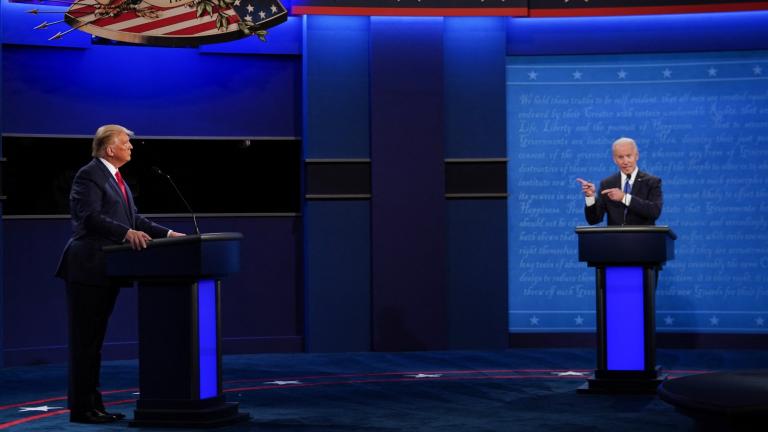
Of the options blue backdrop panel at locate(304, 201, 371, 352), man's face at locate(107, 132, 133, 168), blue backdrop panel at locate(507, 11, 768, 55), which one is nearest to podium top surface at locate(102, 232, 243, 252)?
man's face at locate(107, 132, 133, 168)

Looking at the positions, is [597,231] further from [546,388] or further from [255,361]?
[255,361]

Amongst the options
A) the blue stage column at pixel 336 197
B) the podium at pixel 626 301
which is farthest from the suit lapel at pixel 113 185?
the blue stage column at pixel 336 197

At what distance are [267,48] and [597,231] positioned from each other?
366cm

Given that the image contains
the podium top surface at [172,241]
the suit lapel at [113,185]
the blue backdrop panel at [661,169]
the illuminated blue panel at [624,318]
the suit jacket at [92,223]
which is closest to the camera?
the podium top surface at [172,241]

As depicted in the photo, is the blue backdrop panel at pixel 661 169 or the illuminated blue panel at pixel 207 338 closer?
the illuminated blue panel at pixel 207 338

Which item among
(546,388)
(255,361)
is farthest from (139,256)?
(255,361)

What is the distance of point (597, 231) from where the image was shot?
20.7 feet

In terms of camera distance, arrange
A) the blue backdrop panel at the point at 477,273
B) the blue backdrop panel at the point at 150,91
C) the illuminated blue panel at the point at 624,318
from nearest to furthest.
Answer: the illuminated blue panel at the point at 624,318 < the blue backdrop panel at the point at 150,91 < the blue backdrop panel at the point at 477,273

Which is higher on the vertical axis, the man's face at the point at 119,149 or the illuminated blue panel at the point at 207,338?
the man's face at the point at 119,149

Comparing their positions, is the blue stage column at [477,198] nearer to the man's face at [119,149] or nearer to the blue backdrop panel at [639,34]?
the blue backdrop panel at [639,34]

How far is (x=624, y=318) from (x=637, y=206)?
684 mm

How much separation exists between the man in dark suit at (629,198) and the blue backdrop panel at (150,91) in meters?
3.21

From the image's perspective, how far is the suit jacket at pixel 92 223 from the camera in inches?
206

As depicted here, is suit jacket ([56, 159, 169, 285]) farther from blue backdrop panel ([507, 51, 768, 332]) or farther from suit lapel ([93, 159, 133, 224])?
blue backdrop panel ([507, 51, 768, 332])
